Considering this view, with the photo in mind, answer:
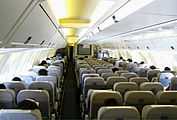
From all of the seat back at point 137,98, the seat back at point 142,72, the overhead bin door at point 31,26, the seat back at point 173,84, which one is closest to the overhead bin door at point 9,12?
the overhead bin door at point 31,26

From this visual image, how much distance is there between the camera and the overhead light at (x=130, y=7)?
17.6 ft

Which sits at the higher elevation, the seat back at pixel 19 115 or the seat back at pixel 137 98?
the seat back at pixel 19 115

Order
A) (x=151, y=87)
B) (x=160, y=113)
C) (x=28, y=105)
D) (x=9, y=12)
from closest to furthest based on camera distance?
(x=9, y=12), (x=160, y=113), (x=28, y=105), (x=151, y=87)

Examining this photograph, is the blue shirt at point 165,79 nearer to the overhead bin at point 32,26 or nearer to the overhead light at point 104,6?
the overhead light at point 104,6

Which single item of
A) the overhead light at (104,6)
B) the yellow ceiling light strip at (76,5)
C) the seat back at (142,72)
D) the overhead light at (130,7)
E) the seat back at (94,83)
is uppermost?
the yellow ceiling light strip at (76,5)

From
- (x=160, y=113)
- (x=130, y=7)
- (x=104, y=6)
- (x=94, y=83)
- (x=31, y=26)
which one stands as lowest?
(x=94, y=83)

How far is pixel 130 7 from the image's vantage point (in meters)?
6.12

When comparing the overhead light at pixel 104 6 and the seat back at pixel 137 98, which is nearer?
the seat back at pixel 137 98

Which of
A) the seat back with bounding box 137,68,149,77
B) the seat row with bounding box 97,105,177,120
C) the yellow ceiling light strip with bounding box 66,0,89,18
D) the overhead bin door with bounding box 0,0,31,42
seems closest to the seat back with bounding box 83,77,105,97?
the yellow ceiling light strip with bounding box 66,0,89,18

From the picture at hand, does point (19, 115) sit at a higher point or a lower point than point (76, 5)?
lower

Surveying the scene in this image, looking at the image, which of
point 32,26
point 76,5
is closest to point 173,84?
point 76,5

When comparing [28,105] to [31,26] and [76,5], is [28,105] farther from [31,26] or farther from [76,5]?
[76,5]

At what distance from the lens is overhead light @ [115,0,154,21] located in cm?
538

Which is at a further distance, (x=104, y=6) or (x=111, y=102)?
(x=104, y=6)
